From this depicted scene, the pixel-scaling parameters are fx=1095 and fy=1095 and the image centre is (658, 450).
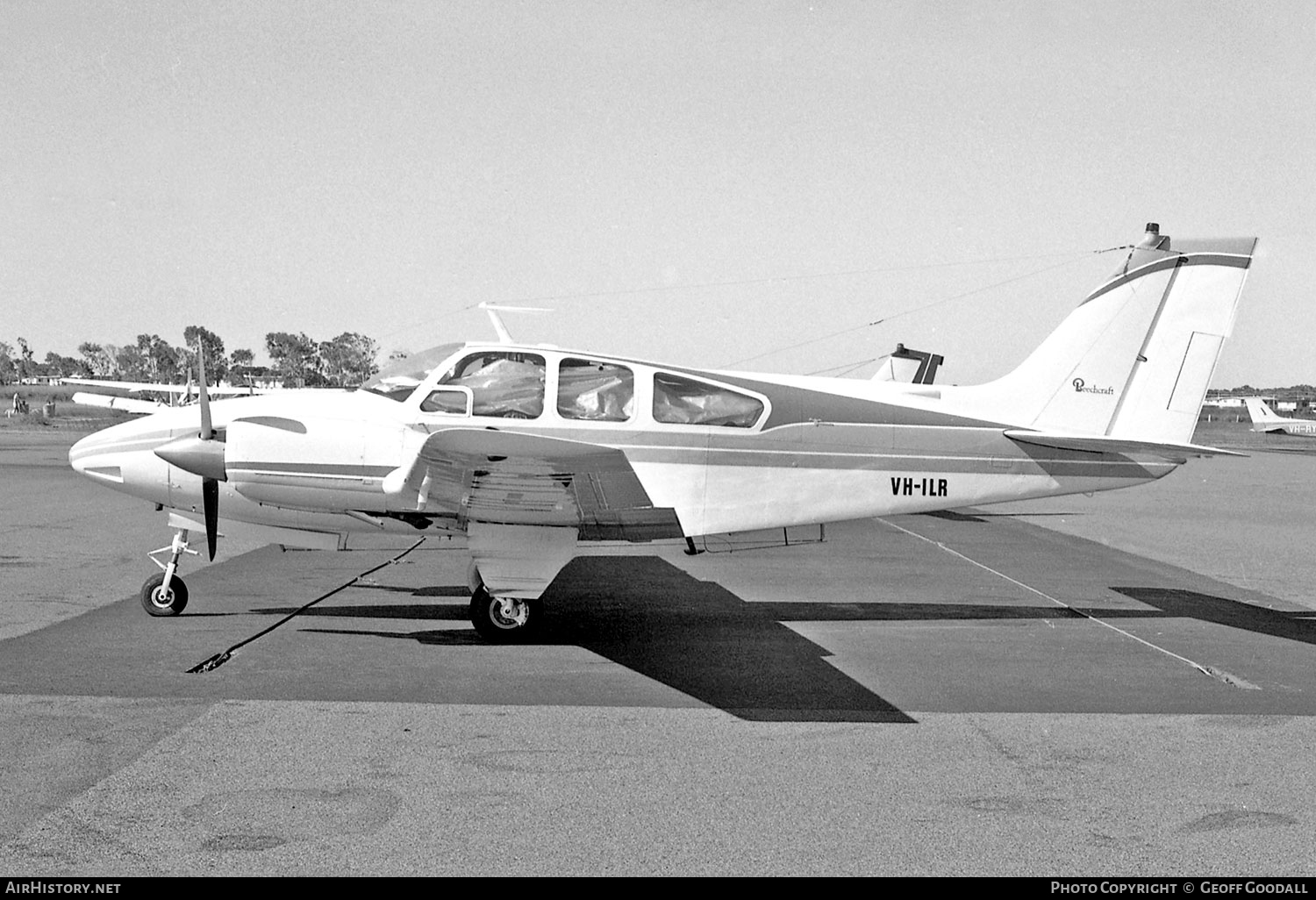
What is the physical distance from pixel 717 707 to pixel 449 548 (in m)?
8.92

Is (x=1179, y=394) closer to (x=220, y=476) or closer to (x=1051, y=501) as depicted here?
(x=220, y=476)

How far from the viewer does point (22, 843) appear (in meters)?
4.51

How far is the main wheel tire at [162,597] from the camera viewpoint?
9617mm

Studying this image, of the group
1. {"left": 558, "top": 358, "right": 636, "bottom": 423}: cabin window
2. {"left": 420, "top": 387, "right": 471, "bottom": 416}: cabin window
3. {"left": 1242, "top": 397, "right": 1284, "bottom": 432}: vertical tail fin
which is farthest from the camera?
{"left": 1242, "top": 397, "right": 1284, "bottom": 432}: vertical tail fin

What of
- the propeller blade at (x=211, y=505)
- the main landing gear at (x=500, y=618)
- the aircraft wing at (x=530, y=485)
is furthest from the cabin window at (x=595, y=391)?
the propeller blade at (x=211, y=505)

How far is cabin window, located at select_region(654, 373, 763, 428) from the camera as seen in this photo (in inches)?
378

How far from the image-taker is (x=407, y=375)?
30.7 feet

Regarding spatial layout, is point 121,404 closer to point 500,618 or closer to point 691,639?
point 500,618

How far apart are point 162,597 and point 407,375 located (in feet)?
9.72

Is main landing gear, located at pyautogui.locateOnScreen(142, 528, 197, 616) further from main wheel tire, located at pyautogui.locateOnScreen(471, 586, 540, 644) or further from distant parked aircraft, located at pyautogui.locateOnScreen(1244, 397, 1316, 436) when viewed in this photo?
distant parked aircraft, located at pyautogui.locateOnScreen(1244, 397, 1316, 436)

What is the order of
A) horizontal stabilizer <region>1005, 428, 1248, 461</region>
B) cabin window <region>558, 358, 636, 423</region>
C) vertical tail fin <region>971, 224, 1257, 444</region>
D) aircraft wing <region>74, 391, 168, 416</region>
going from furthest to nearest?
1. aircraft wing <region>74, 391, 168, 416</region>
2. vertical tail fin <region>971, 224, 1257, 444</region>
3. horizontal stabilizer <region>1005, 428, 1248, 461</region>
4. cabin window <region>558, 358, 636, 423</region>

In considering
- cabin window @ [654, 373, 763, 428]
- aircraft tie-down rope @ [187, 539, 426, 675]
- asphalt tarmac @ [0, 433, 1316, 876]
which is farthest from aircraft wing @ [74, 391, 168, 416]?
cabin window @ [654, 373, 763, 428]

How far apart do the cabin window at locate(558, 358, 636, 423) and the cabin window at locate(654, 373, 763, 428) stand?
0.87 feet

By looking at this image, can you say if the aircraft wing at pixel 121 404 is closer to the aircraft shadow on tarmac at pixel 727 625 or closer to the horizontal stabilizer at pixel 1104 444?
the aircraft shadow on tarmac at pixel 727 625
